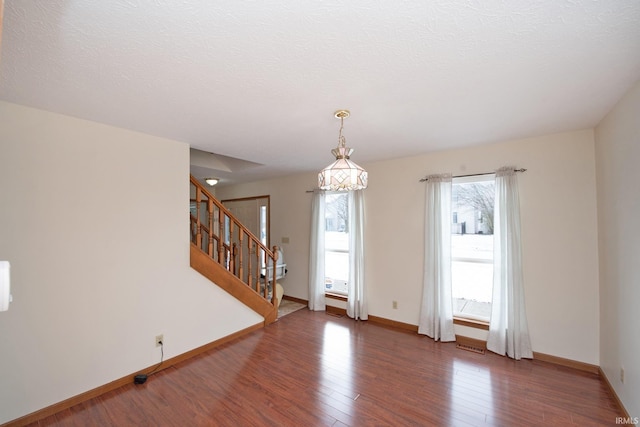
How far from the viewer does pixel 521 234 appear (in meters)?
3.07

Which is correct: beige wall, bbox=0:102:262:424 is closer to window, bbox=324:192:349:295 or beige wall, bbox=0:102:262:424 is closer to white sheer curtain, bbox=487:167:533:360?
window, bbox=324:192:349:295

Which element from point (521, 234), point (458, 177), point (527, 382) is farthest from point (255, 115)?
point (527, 382)

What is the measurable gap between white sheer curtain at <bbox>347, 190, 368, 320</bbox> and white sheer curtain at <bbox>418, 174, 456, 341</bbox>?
0.98 metres

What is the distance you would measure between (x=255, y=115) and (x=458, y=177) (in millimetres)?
2621

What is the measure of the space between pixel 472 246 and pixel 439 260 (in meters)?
0.46

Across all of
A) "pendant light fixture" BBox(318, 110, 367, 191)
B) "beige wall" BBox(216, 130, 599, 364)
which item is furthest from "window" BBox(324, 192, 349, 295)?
"pendant light fixture" BBox(318, 110, 367, 191)

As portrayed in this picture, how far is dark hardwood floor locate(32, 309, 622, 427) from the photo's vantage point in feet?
7.01

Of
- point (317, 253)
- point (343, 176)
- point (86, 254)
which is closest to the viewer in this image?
point (343, 176)

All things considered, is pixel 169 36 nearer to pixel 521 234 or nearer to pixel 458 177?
pixel 458 177

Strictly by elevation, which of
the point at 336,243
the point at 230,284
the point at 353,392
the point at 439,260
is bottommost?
the point at 353,392

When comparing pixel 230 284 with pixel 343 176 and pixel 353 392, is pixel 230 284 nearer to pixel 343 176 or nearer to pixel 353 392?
pixel 353 392

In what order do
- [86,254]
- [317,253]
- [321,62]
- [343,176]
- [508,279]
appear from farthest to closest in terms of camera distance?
[317,253]
[508,279]
[86,254]
[343,176]
[321,62]

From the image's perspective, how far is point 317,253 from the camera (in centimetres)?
472

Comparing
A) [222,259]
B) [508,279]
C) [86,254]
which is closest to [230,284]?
[222,259]
